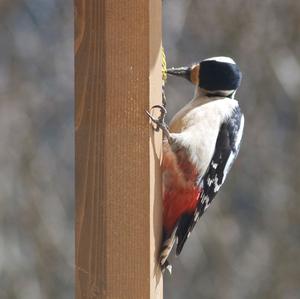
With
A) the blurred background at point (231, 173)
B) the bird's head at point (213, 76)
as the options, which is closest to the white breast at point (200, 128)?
the bird's head at point (213, 76)

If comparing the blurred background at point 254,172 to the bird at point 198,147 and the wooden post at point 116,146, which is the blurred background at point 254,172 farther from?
the wooden post at point 116,146

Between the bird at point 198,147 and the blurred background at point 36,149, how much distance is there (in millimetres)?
2276

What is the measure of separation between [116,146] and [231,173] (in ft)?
10.7

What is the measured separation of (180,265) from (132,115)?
3252 mm

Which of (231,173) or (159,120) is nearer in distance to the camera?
(159,120)

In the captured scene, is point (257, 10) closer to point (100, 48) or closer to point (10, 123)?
point (10, 123)

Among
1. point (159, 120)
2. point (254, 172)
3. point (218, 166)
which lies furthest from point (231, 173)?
point (159, 120)

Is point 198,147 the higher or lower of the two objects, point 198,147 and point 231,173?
the higher

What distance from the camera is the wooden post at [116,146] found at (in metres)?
2.36

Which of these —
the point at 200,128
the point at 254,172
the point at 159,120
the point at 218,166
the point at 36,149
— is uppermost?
the point at 159,120

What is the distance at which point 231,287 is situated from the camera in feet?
18.5

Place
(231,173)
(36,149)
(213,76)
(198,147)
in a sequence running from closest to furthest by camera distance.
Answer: (198,147) < (213,76) < (36,149) < (231,173)

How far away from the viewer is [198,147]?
278cm

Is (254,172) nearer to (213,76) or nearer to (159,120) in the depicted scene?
(213,76)
